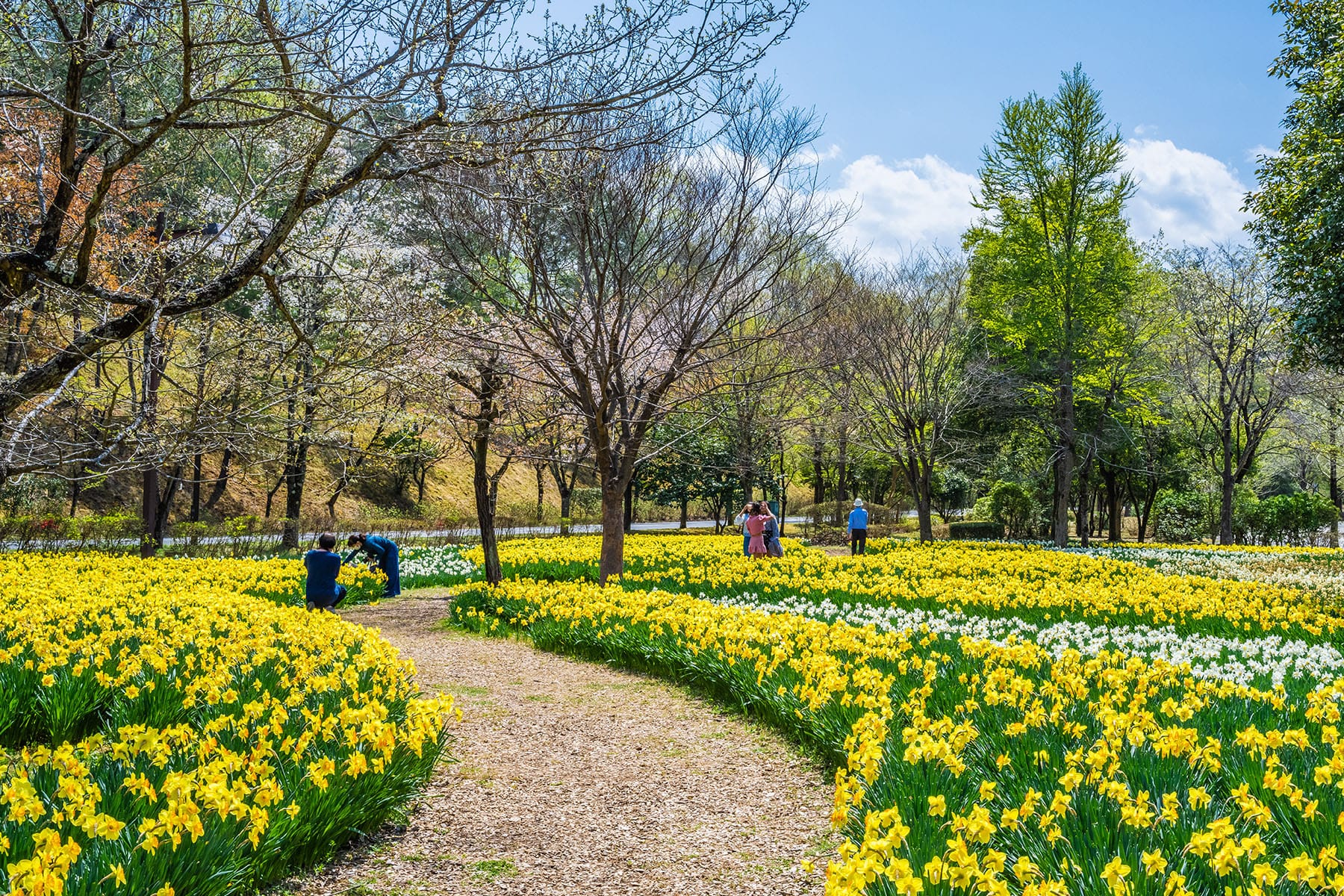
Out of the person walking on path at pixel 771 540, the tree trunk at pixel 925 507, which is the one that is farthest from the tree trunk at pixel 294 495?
the tree trunk at pixel 925 507

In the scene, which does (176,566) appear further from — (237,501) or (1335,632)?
(237,501)

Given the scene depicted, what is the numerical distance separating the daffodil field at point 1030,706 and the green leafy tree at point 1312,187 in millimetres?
3783

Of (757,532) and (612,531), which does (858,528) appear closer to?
(757,532)

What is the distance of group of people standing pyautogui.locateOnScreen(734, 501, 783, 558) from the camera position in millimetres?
15344

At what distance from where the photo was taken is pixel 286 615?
280 inches

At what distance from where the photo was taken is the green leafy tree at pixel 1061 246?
21.5m

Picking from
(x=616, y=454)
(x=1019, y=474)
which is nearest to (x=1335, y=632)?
(x=616, y=454)

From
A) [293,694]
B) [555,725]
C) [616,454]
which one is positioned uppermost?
[616,454]

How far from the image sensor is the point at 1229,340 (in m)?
23.4

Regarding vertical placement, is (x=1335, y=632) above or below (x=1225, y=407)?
below

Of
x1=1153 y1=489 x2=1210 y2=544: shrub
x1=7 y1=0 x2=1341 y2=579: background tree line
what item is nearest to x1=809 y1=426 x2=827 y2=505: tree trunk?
x1=7 y1=0 x2=1341 y2=579: background tree line

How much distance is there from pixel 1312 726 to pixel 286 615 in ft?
23.5

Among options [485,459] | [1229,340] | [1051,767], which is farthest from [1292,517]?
[1051,767]

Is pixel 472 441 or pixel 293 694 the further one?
pixel 472 441
